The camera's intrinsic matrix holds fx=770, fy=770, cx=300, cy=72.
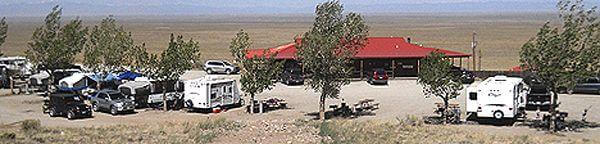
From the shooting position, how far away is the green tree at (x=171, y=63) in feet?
110

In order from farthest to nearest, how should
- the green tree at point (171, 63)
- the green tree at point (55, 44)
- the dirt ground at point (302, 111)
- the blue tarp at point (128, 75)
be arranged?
the blue tarp at point (128, 75) < the green tree at point (55, 44) < the green tree at point (171, 63) < the dirt ground at point (302, 111)

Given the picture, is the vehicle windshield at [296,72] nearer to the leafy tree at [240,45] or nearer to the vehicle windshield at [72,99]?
the leafy tree at [240,45]

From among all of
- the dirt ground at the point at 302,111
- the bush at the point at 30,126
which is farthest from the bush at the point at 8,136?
the dirt ground at the point at 302,111

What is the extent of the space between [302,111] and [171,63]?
19.9ft

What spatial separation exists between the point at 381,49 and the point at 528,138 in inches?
983

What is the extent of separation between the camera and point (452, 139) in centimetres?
2422

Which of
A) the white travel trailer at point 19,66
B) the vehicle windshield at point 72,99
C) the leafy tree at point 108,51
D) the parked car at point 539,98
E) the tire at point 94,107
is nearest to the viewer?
the vehicle windshield at point 72,99

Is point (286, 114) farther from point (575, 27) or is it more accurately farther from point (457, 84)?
point (575, 27)

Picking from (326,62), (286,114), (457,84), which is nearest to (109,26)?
(286,114)

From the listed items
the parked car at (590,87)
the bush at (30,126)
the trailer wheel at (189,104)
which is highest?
the parked car at (590,87)

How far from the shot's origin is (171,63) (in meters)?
33.4

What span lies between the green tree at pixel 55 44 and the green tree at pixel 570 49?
23.9 metres

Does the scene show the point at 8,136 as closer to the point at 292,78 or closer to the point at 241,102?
the point at 241,102

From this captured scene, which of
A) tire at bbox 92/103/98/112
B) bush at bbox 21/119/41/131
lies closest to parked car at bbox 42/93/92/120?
tire at bbox 92/103/98/112
